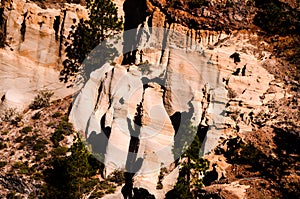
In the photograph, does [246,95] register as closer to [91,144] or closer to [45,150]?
[91,144]

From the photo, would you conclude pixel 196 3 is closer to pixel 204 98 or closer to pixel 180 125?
pixel 204 98

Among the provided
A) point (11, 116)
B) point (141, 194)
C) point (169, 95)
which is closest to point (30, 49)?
point (11, 116)

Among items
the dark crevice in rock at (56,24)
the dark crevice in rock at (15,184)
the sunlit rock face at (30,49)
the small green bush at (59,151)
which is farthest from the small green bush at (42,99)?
the dark crevice in rock at (15,184)

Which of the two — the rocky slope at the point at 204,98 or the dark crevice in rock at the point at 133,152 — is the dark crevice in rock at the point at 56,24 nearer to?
the rocky slope at the point at 204,98

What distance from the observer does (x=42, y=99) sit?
47688mm

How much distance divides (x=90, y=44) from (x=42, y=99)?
649 cm

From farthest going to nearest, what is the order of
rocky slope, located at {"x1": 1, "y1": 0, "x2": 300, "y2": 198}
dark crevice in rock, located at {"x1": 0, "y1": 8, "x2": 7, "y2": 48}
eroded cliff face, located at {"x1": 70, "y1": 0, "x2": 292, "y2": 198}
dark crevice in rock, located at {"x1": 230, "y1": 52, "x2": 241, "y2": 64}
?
dark crevice in rock, located at {"x1": 0, "y1": 8, "x2": 7, "y2": 48} → dark crevice in rock, located at {"x1": 230, "y1": 52, "x2": 241, "y2": 64} → eroded cliff face, located at {"x1": 70, "y1": 0, "x2": 292, "y2": 198} → rocky slope, located at {"x1": 1, "y1": 0, "x2": 300, "y2": 198}

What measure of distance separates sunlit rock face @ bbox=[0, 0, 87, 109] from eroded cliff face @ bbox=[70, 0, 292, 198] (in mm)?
5327

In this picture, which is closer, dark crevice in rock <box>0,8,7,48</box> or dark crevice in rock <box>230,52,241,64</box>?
dark crevice in rock <box>230,52,241,64</box>

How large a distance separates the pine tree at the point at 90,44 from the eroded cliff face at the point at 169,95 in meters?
3.12

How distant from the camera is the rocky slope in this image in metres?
35.4

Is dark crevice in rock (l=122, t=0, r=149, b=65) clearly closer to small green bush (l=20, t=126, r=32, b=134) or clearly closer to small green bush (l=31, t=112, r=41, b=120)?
small green bush (l=31, t=112, r=41, b=120)

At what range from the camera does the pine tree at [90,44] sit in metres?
48.7

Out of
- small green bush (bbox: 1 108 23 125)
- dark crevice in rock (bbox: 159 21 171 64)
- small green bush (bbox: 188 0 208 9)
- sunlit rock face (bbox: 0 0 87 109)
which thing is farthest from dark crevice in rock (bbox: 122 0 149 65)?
small green bush (bbox: 1 108 23 125)
